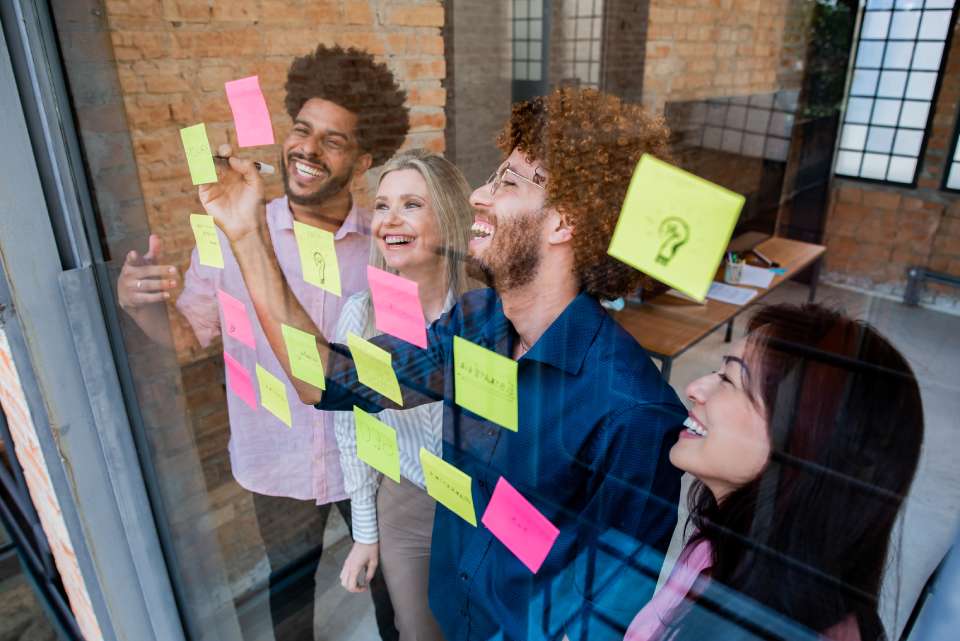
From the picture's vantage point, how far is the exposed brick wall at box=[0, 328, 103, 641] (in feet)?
5.22

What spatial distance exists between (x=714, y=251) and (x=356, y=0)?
77 cm

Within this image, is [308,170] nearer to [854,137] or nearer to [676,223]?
[676,223]

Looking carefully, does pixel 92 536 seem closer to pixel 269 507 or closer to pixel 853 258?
pixel 269 507

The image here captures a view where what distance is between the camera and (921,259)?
19.5 inches

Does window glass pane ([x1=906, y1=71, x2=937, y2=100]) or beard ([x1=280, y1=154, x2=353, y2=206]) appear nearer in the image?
window glass pane ([x1=906, y1=71, x2=937, y2=100])

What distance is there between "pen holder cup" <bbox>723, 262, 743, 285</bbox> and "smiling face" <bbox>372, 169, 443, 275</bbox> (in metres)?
0.46

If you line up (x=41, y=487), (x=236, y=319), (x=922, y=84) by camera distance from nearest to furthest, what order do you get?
1. (x=922, y=84)
2. (x=236, y=319)
3. (x=41, y=487)

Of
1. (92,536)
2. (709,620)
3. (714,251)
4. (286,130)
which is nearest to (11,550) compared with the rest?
(92,536)

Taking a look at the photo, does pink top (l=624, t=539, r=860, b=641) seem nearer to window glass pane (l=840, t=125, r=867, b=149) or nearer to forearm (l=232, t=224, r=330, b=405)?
window glass pane (l=840, t=125, r=867, b=149)

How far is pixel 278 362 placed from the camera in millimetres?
1382

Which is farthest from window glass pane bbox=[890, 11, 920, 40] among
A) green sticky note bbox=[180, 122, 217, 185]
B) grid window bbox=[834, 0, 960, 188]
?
green sticky note bbox=[180, 122, 217, 185]

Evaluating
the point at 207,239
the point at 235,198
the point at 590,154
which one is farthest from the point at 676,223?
the point at 207,239

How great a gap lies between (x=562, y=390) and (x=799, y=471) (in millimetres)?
313

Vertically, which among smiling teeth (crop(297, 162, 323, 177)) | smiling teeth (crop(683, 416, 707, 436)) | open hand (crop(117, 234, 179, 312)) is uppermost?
smiling teeth (crop(297, 162, 323, 177))
